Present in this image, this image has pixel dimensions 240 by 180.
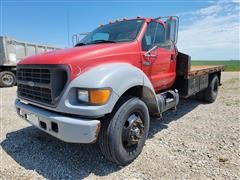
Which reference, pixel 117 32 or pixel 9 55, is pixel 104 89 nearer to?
pixel 117 32

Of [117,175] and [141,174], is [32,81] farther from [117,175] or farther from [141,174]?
[141,174]

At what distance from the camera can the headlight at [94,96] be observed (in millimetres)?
2545

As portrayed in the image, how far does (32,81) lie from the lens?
3102 millimetres

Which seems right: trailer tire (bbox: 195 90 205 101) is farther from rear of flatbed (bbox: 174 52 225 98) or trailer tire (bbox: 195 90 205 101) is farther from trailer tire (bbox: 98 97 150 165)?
trailer tire (bbox: 98 97 150 165)

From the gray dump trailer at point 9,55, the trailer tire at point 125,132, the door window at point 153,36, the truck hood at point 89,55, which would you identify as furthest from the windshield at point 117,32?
the gray dump trailer at point 9,55

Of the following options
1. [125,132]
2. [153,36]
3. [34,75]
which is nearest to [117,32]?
[153,36]

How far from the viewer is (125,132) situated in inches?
118

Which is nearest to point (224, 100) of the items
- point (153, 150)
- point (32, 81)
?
point (153, 150)

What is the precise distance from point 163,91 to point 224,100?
3.92m

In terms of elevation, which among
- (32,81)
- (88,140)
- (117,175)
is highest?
(32,81)

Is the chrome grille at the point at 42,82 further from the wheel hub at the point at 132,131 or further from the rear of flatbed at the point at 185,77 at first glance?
the rear of flatbed at the point at 185,77

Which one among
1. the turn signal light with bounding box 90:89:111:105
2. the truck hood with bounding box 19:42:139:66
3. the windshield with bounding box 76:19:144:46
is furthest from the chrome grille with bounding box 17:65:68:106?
the windshield with bounding box 76:19:144:46

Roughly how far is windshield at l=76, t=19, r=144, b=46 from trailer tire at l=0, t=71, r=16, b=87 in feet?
32.3

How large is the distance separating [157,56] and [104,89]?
183 cm
